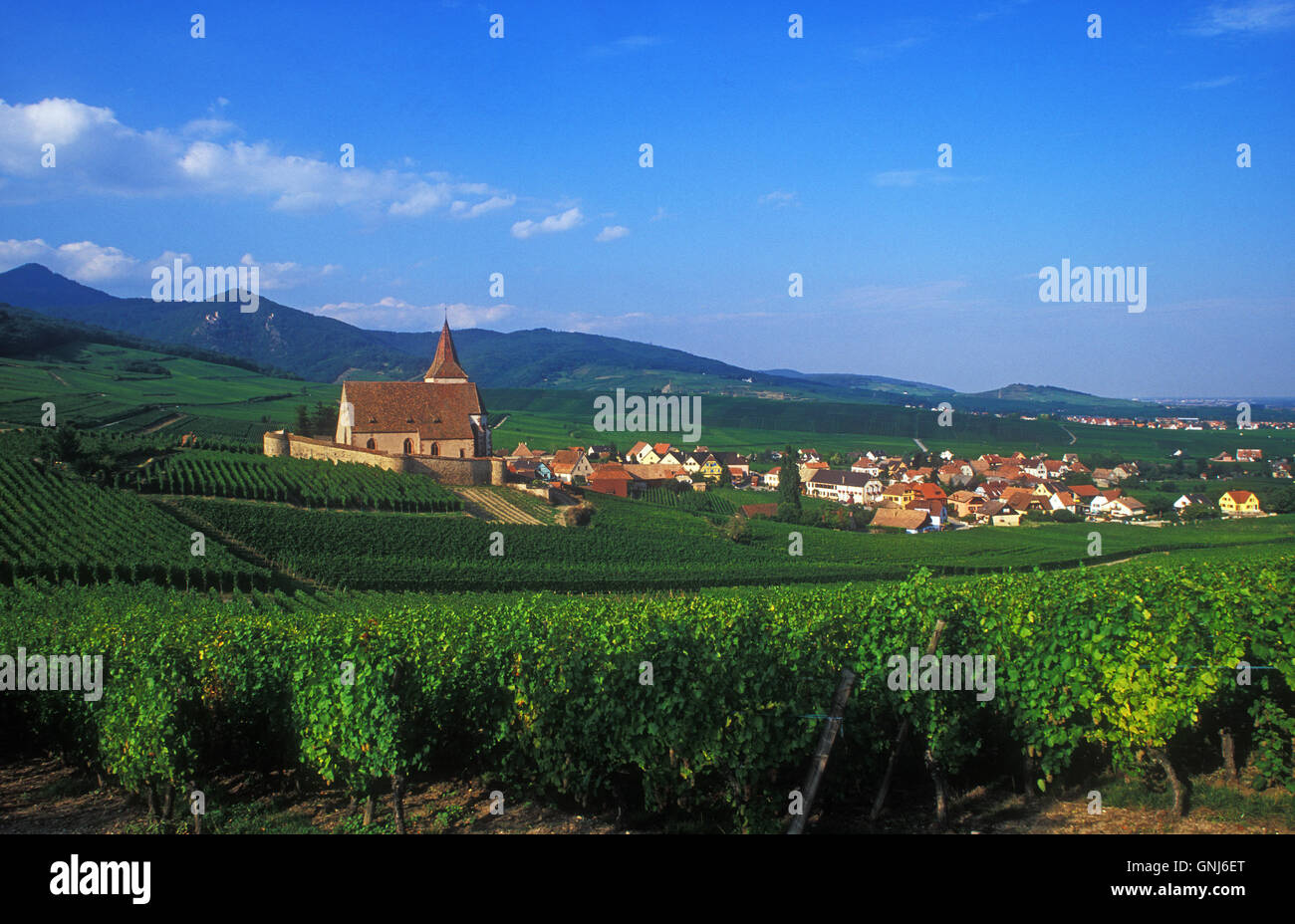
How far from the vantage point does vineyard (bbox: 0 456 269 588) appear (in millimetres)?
28844

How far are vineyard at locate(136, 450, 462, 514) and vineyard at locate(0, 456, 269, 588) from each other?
595 cm

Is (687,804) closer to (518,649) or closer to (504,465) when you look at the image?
(518,649)

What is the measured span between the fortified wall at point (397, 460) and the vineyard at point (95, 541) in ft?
63.0

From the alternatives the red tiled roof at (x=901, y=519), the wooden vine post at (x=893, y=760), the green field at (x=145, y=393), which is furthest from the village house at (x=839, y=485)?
the wooden vine post at (x=893, y=760)

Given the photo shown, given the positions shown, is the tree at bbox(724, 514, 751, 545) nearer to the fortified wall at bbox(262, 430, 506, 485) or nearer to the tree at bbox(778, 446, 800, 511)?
the tree at bbox(778, 446, 800, 511)

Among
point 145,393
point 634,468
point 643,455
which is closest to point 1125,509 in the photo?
point 634,468

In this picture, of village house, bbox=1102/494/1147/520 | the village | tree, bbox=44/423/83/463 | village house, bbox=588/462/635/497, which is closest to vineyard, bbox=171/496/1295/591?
tree, bbox=44/423/83/463

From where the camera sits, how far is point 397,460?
57.8 metres

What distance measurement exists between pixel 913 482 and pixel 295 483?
69.6 metres

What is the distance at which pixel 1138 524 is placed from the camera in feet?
216

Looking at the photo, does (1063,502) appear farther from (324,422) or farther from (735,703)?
(735,703)

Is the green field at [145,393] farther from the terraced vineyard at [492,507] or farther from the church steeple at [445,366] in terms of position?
the terraced vineyard at [492,507]
